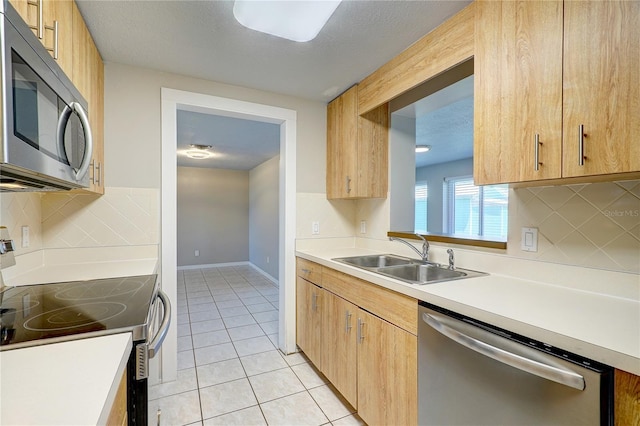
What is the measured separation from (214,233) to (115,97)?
4.71 metres

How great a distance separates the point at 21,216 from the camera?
60.6 inches

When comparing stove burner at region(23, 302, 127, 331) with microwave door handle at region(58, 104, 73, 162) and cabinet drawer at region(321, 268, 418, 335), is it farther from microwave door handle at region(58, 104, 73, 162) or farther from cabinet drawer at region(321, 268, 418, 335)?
cabinet drawer at region(321, 268, 418, 335)

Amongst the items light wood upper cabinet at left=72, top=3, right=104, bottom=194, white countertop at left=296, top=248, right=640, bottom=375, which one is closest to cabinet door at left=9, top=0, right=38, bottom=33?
light wood upper cabinet at left=72, top=3, right=104, bottom=194

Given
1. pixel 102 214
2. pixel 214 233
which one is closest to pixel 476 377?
pixel 102 214

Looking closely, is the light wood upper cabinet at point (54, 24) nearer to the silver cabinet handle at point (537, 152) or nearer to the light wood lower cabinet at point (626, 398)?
the silver cabinet handle at point (537, 152)

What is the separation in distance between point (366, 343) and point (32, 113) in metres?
1.65

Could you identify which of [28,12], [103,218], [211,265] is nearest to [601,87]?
[28,12]

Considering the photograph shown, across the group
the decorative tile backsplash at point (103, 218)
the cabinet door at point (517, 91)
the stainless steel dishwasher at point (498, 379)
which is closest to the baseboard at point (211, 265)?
the decorative tile backsplash at point (103, 218)

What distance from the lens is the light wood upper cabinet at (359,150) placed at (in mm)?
2271

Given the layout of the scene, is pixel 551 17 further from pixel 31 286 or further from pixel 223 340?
pixel 223 340

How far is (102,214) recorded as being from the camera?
6.33 ft

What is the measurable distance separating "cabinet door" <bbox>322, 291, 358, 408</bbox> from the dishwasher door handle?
2.09 ft

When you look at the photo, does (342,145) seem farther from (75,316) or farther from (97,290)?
(75,316)

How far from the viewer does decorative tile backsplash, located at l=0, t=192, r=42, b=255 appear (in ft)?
4.55
